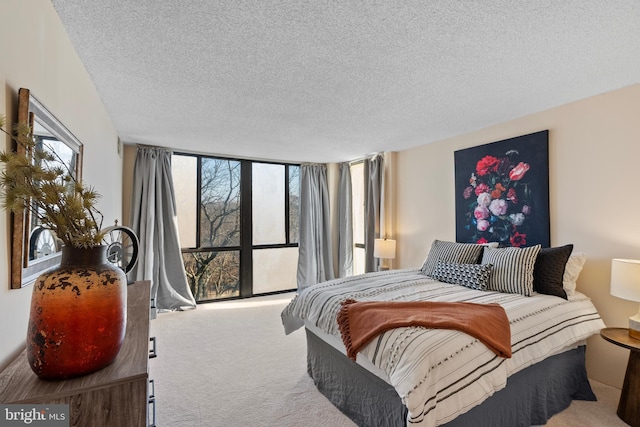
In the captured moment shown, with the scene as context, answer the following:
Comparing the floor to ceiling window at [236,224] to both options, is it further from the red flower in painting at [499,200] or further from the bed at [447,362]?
the red flower in painting at [499,200]

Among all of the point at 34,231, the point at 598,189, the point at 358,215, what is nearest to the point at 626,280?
the point at 598,189

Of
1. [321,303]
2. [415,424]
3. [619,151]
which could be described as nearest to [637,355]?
[619,151]

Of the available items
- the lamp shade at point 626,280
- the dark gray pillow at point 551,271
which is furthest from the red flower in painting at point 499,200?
the lamp shade at point 626,280

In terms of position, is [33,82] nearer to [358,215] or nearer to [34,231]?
[34,231]

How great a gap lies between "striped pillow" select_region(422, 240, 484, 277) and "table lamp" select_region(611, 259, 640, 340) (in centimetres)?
105

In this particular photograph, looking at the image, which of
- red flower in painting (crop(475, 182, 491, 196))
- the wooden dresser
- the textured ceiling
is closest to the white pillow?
red flower in painting (crop(475, 182, 491, 196))

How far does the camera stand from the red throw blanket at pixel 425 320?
1.77 meters

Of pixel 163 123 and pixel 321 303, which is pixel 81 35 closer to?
pixel 163 123

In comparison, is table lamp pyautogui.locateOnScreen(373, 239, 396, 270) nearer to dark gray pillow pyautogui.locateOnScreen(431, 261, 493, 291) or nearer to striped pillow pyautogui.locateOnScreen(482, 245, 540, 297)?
dark gray pillow pyautogui.locateOnScreen(431, 261, 493, 291)

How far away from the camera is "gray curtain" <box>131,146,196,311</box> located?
14.0 feet

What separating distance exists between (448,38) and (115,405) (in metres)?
2.20

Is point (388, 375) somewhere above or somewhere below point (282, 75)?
below

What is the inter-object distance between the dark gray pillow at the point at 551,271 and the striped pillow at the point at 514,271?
0.07m

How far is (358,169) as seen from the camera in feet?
18.3
